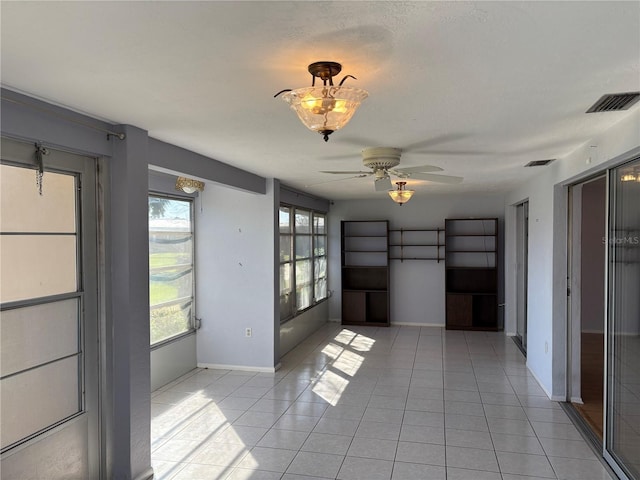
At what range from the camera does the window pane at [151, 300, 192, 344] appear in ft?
16.7

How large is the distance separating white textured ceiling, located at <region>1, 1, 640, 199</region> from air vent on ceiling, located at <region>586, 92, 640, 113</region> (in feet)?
0.23

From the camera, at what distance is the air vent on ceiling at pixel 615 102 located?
234 cm

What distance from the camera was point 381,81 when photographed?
2131 millimetres

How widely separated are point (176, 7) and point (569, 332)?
454cm

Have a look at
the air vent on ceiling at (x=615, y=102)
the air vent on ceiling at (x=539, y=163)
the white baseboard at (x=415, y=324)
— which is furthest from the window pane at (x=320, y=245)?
the air vent on ceiling at (x=615, y=102)

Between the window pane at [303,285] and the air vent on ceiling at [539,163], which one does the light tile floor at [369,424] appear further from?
the air vent on ceiling at [539,163]

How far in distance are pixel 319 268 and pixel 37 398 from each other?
20.7 ft

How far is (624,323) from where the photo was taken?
3.01 m

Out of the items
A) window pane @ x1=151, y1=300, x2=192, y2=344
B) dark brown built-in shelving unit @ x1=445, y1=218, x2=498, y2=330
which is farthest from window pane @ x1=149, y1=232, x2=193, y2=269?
dark brown built-in shelving unit @ x1=445, y1=218, x2=498, y2=330

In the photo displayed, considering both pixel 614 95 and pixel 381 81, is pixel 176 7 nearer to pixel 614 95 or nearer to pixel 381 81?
pixel 381 81

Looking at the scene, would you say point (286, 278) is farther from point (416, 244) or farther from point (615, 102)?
point (615, 102)

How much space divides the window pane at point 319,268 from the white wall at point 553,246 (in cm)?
376

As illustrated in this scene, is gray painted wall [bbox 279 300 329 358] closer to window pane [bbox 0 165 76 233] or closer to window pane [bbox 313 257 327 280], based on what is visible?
window pane [bbox 313 257 327 280]

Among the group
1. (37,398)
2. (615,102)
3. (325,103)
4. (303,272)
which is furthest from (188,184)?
(615,102)
